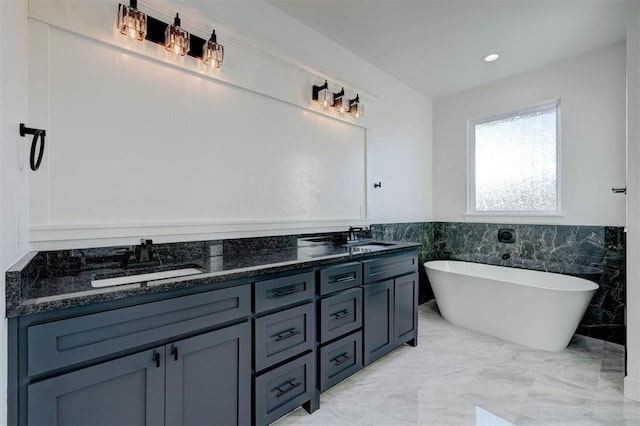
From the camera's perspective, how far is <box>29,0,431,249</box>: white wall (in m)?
1.49

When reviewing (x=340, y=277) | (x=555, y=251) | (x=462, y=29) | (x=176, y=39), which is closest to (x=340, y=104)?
(x=462, y=29)

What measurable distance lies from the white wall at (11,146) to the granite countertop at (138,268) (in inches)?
3.0

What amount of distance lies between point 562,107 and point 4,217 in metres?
4.34

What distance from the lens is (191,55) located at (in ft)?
6.22

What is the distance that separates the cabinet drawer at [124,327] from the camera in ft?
3.35

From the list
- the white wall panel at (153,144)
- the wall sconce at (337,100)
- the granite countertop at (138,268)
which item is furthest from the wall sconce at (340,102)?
the granite countertop at (138,268)

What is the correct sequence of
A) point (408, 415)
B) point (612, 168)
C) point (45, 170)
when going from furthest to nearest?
point (612, 168), point (408, 415), point (45, 170)

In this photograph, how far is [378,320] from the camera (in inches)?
92.4

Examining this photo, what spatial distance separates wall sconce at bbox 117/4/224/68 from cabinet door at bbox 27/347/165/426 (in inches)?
63.4

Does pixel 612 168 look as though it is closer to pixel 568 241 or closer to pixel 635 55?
pixel 568 241

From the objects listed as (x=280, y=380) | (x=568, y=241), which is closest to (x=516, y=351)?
(x=568, y=241)

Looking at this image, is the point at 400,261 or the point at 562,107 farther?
the point at 562,107

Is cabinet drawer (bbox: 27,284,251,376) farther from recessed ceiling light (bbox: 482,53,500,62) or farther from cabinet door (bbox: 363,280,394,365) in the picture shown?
recessed ceiling light (bbox: 482,53,500,62)

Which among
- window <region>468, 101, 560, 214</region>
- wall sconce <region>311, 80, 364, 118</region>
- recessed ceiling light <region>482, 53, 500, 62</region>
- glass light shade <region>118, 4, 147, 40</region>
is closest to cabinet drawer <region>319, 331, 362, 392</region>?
wall sconce <region>311, 80, 364, 118</region>
